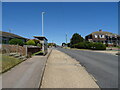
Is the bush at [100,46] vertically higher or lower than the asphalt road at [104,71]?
higher

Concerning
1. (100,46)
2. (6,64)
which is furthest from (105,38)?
(6,64)

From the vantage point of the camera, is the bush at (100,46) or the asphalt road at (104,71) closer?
the asphalt road at (104,71)

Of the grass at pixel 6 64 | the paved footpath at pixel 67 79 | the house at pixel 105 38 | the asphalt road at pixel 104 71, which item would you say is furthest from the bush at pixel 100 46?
the grass at pixel 6 64

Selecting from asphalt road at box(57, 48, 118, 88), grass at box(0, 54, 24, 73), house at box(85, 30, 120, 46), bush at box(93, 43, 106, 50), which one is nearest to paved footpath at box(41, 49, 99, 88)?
asphalt road at box(57, 48, 118, 88)

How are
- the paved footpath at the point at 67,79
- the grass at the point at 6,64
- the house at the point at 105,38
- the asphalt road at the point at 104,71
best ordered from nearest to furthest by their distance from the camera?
the paved footpath at the point at 67,79
the asphalt road at the point at 104,71
the grass at the point at 6,64
the house at the point at 105,38

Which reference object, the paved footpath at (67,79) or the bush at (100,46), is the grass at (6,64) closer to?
the paved footpath at (67,79)

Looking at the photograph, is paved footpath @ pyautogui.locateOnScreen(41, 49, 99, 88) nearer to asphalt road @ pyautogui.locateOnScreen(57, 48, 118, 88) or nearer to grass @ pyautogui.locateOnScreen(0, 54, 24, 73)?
asphalt road @ pyautogui.locateOnScreen(57, 48, 118, 88)

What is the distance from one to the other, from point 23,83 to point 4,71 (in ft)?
8.60

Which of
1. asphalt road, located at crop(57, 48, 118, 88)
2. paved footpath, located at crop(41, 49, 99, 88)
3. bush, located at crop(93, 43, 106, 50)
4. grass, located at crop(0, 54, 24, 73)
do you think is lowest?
asphalt road, located at crop(57, 48, 118, 88)

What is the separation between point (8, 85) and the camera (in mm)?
5422

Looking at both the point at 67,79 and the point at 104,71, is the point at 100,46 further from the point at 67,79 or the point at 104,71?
the point at 67,79

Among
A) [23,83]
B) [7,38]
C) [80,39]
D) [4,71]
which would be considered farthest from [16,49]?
[80,39]

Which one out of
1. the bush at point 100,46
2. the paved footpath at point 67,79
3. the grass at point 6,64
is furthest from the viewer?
the bush at point 100,46

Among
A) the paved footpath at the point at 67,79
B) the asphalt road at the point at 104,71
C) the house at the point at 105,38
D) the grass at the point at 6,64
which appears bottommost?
the asphalt road at the point at 104,71
